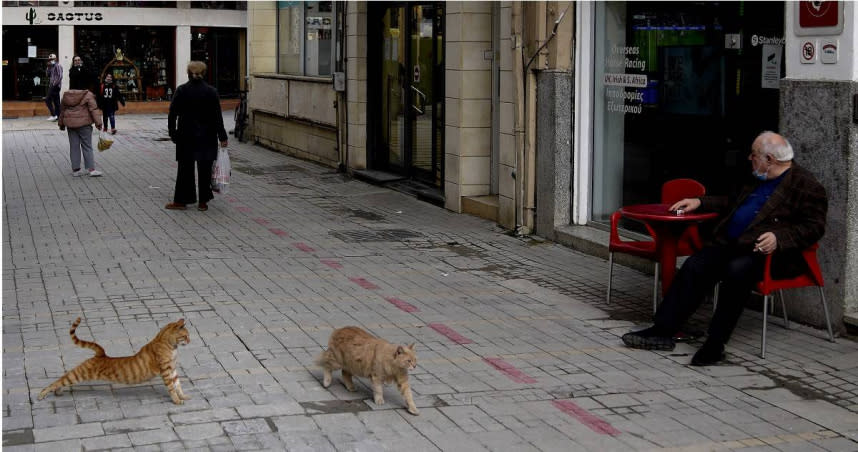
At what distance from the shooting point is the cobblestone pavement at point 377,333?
582cm

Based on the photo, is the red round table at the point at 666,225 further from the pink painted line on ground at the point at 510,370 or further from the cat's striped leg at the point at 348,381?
the cat's striped leg at the point at 348,381

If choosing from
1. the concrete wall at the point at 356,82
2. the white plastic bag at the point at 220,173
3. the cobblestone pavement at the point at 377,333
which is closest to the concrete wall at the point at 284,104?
the concrete wall at the point at 356,82

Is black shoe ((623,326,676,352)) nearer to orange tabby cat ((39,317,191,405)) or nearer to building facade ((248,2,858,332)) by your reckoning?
building facade ((248,2,858,332))

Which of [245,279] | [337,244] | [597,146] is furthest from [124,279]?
[597,146]

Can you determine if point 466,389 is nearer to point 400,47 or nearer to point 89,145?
point 400,47

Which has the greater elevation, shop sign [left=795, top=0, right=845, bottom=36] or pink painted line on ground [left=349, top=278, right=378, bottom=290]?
shop sign [left=795, top=0, right=845, bottom=36]

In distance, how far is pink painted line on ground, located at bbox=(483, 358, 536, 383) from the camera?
6820mm

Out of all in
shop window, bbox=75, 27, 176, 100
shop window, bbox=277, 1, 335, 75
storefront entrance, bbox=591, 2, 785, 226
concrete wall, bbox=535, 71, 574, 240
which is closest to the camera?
storefront entrance, bbox=591, 2, 785, 226

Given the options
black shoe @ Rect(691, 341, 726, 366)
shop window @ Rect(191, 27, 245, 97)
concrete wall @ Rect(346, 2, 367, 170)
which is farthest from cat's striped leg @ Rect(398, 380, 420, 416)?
shop window @ Rect(191, 27, 245, 97)

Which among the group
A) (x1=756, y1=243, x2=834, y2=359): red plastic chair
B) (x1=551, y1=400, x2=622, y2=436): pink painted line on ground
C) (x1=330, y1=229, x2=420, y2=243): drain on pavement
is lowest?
(x1=551, y1=400, x2=622, y2=436): pink painted line on ground

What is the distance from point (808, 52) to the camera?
805 centimetres

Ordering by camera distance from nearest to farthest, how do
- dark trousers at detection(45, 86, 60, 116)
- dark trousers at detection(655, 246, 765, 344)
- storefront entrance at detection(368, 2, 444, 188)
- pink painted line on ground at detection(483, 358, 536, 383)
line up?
pink painted line on ground at detection(483, 358, 536, 383)
dark trousers at detection(655, 246, 765, 344)
storefront entrance at detection(368, 2, 444, 188)
dark trousers at detection(45, 86, 60, 116)

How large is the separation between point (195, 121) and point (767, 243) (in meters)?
8.27

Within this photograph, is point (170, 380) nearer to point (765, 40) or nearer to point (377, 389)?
point (377, 389)
